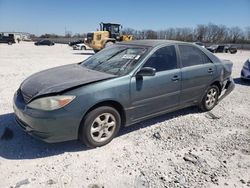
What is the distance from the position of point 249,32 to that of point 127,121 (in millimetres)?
79225

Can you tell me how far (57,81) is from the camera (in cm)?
358

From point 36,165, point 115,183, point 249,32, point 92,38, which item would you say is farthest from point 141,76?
point 249,32

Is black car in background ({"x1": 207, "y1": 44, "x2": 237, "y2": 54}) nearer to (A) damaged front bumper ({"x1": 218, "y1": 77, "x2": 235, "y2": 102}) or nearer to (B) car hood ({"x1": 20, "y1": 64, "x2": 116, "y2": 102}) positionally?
(A) damaged front bumper ({"x1": 218, "y1": 77, "x2": 235, "y2": 102})

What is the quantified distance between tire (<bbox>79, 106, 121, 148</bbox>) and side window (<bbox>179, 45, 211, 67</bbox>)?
183cm

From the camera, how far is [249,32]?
71.4m

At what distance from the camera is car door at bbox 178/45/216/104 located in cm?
460

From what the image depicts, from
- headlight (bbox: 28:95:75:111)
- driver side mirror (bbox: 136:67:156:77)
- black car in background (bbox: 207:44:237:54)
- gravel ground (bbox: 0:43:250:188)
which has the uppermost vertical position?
driver side mirror (bbox: 136:67:156:77)

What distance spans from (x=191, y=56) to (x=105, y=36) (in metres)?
19.9

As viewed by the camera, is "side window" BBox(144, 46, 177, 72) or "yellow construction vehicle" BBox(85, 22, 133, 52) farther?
"yellow construction vehicle" BBox(85, 22, 133, 52)

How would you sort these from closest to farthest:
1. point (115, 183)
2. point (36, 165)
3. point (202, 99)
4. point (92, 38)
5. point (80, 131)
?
point (115, 183)
point (36, 165)
point (80, 131)
point (202, 99)
point (92, 38)

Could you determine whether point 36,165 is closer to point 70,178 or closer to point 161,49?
point 70,178

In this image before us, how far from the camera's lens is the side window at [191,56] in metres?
4.64

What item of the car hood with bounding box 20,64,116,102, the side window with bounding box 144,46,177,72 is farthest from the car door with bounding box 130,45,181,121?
the car hood with bounding box 20,64,116,102

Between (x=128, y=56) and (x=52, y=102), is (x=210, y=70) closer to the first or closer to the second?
(x=128, y=56)
